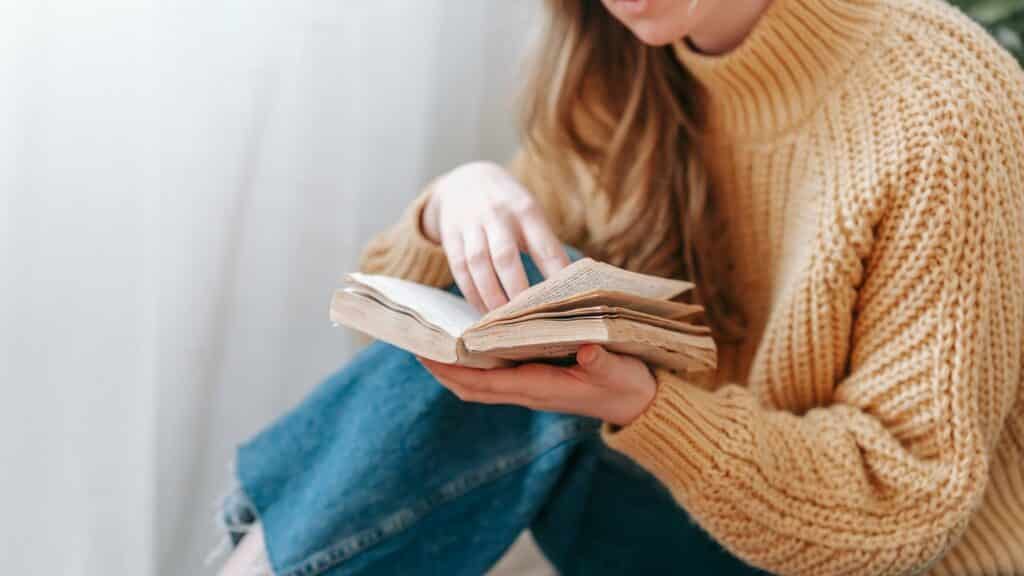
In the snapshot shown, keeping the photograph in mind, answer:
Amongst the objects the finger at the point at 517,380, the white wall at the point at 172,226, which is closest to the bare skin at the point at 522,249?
the finger at the point at 517,380

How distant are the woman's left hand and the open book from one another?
12 mm

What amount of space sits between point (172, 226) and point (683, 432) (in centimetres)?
48

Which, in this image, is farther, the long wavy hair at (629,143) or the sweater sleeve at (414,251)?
the long wavy hair at (629,143)

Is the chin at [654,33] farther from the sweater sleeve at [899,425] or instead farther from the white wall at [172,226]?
the white wall at [172,226]

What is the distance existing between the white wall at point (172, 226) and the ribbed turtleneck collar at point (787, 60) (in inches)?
13.5

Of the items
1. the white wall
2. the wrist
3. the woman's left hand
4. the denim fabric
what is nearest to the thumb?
the woman's left hand

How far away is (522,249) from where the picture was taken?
0.73 m

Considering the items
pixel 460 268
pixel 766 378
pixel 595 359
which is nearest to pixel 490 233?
pixel 460 268

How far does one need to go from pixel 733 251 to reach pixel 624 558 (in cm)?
31

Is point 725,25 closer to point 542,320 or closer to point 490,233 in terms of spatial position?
point 490,233

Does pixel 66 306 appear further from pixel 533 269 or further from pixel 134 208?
pixel 533 269

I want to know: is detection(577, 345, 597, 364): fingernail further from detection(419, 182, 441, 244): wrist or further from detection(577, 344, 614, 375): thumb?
detection(419, 182, 441, 244): wrist

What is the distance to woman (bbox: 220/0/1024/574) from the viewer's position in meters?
0.67

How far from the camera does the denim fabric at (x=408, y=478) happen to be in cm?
74
